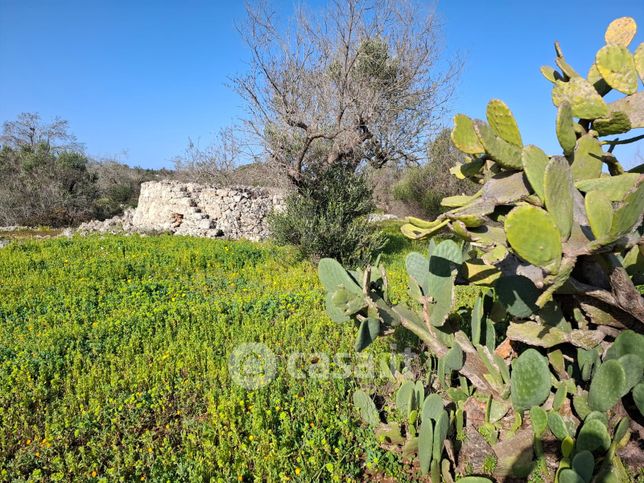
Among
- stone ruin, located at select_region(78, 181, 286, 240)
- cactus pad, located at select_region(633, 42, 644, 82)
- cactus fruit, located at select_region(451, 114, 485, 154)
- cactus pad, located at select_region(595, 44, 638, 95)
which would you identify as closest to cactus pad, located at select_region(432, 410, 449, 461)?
cactus fruit, located at select_region(451, 114, 485, 154)

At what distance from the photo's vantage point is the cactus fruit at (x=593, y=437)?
1.68 metres

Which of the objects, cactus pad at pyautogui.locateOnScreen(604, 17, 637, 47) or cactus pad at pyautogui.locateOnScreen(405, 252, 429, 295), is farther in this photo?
cactus pad at pyautogui.locateOnScreen(405, 252, 429, 295)

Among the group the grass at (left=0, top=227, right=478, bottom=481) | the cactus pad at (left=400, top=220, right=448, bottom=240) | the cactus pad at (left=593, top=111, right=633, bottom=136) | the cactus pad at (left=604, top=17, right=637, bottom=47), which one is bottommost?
the grass at (left=0, top=227, right=478, bottom=481)

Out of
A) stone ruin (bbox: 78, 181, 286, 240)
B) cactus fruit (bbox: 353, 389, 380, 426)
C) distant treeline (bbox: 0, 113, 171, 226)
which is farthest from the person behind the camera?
distant treeline (bbox: 0, 113, 171, 226)

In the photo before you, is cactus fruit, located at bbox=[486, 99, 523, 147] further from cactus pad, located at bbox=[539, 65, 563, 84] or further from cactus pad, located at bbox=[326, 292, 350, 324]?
cactus pad, located at bbox=[326, 292, 350, 324]

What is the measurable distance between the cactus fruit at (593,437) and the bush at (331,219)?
18.9 feet

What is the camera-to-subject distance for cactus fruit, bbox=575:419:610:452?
168 cm

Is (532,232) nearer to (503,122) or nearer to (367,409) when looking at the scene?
(503,122)

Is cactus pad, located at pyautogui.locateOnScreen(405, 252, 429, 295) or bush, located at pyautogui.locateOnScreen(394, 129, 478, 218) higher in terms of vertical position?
bush, located at pyautogui.locateOnScreen(394, 129, 478, 218)

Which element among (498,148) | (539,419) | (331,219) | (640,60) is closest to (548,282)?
(498,148)

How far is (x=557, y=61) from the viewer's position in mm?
1916

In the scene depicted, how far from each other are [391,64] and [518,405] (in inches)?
392

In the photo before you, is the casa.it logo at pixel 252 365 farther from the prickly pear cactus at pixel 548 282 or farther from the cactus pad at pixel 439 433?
the cactus pad at pixel 439 433

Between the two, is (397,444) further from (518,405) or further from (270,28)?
(270,28)
